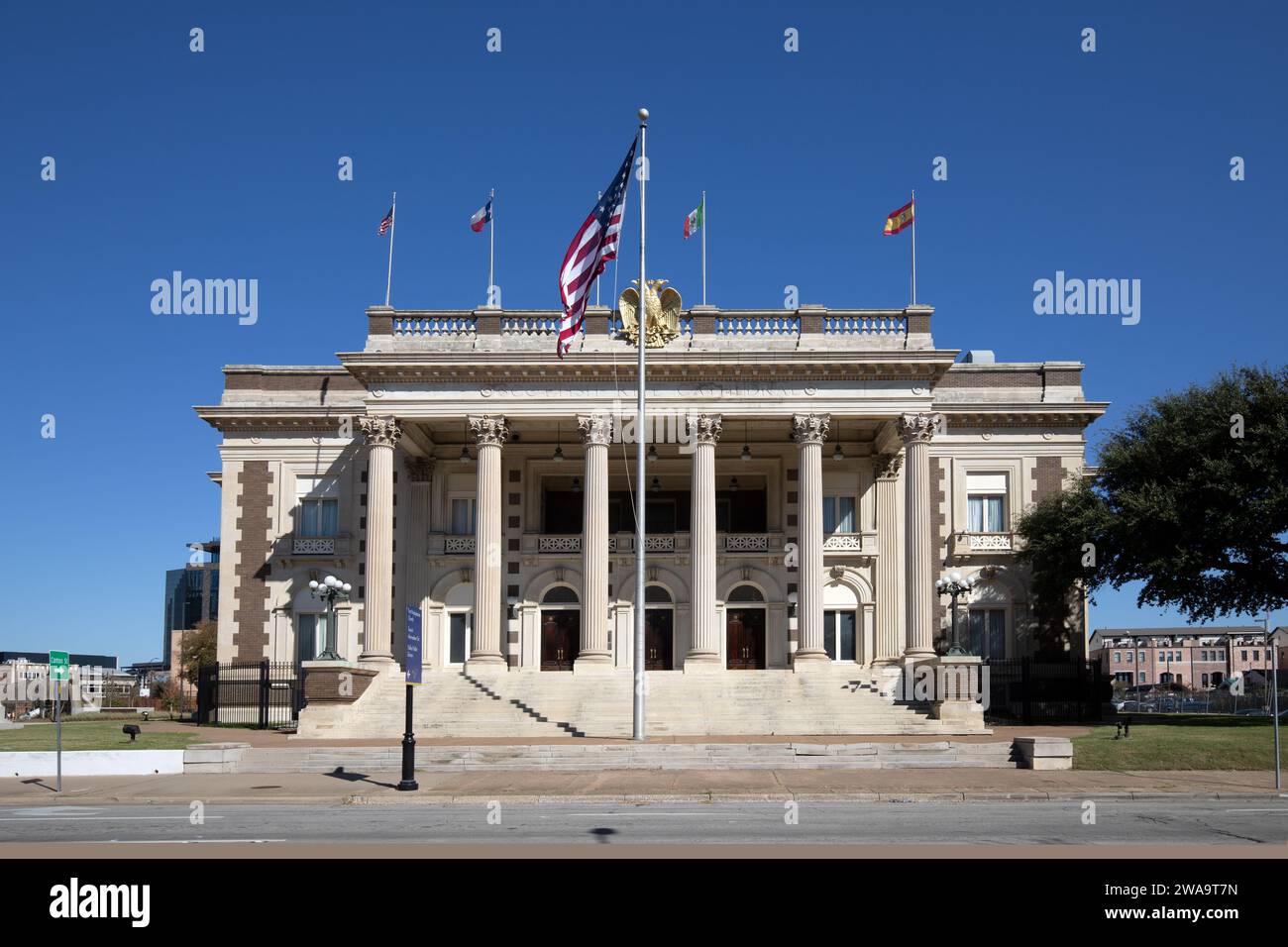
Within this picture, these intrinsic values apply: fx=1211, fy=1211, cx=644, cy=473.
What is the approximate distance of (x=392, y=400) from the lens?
44906 millimetres

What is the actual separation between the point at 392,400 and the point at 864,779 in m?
24.8

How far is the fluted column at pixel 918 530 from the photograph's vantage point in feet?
142

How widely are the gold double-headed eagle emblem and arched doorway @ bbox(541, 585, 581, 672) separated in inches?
475

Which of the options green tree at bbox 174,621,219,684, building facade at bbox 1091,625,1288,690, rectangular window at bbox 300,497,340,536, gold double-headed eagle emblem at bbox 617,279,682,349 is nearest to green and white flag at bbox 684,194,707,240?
gold double-headed eagle emblem at bbox 617,279,682,349

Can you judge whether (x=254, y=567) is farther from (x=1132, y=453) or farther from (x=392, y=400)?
(x=1132, y=453)

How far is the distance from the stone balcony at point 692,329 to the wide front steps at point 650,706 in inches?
475

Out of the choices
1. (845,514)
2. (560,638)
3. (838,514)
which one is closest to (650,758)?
(560,638)

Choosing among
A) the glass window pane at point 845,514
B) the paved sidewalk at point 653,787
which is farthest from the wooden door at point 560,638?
the paved sidewalk at point 653,787

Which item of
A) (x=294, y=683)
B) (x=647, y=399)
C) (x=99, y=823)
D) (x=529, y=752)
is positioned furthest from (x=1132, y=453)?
(x=99, y=823)

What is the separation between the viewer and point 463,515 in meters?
51.0

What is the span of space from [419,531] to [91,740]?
17805mm

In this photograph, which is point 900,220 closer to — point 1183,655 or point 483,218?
point 483,218

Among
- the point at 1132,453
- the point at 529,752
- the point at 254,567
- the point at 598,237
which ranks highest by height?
the point at 598,237

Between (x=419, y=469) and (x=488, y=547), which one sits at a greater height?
(x=419, y=469)
